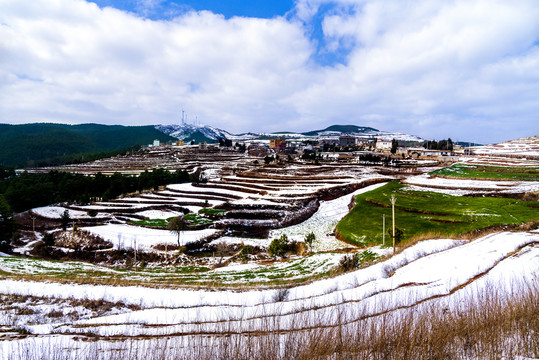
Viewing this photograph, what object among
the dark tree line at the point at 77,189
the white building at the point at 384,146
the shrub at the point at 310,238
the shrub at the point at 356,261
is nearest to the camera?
the shrub at the point at 356,261

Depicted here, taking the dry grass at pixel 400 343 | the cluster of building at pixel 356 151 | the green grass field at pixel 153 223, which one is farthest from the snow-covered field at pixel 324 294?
the cluster of building at pixel 356 151

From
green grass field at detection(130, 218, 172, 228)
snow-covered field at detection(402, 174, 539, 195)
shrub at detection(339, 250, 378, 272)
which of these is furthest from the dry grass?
snow-covered field at detection(402, 174, 539, 195)

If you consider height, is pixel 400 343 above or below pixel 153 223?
above

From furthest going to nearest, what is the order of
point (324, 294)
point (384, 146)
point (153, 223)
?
point (384, 146), point (153, 223), point (324, 294)

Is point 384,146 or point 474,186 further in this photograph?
point 384,146

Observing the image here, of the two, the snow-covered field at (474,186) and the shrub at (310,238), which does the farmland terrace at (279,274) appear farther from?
the shrub at (310,238)

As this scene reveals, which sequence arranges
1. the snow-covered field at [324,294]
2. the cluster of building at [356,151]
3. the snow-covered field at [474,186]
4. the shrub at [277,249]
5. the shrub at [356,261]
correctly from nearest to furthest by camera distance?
1. the snow-covered field at [324,294]
2. the shrub at [356,261]
3. the shrub at [277,249]
4. the snow-covered field at [474,186]
5. the cluster of building at [356,151]

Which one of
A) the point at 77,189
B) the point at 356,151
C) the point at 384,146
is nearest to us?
the point at 77,189

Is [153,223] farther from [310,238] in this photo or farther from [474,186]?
[474,186]

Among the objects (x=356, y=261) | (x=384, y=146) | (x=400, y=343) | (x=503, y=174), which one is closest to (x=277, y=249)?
(x=356, y=261)
